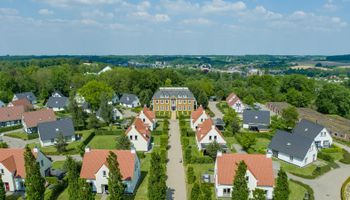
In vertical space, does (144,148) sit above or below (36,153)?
below

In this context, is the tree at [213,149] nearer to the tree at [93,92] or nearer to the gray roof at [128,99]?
the tree at [93,92]

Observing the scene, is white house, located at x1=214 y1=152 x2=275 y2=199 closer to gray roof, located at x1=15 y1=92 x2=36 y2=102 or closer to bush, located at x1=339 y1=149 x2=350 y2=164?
bush, located at x1=339 y1=149 x2=350 y2=164

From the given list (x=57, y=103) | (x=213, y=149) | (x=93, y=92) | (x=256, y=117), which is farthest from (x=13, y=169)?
(x=57, y=103)

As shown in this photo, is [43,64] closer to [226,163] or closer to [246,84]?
[246,84]

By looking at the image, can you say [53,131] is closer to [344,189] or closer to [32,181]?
[32,181]

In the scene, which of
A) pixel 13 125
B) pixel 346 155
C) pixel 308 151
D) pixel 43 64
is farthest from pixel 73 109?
pixel 43 64

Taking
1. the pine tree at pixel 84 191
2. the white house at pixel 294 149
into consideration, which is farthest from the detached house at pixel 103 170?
the white house at pixel 294 149
